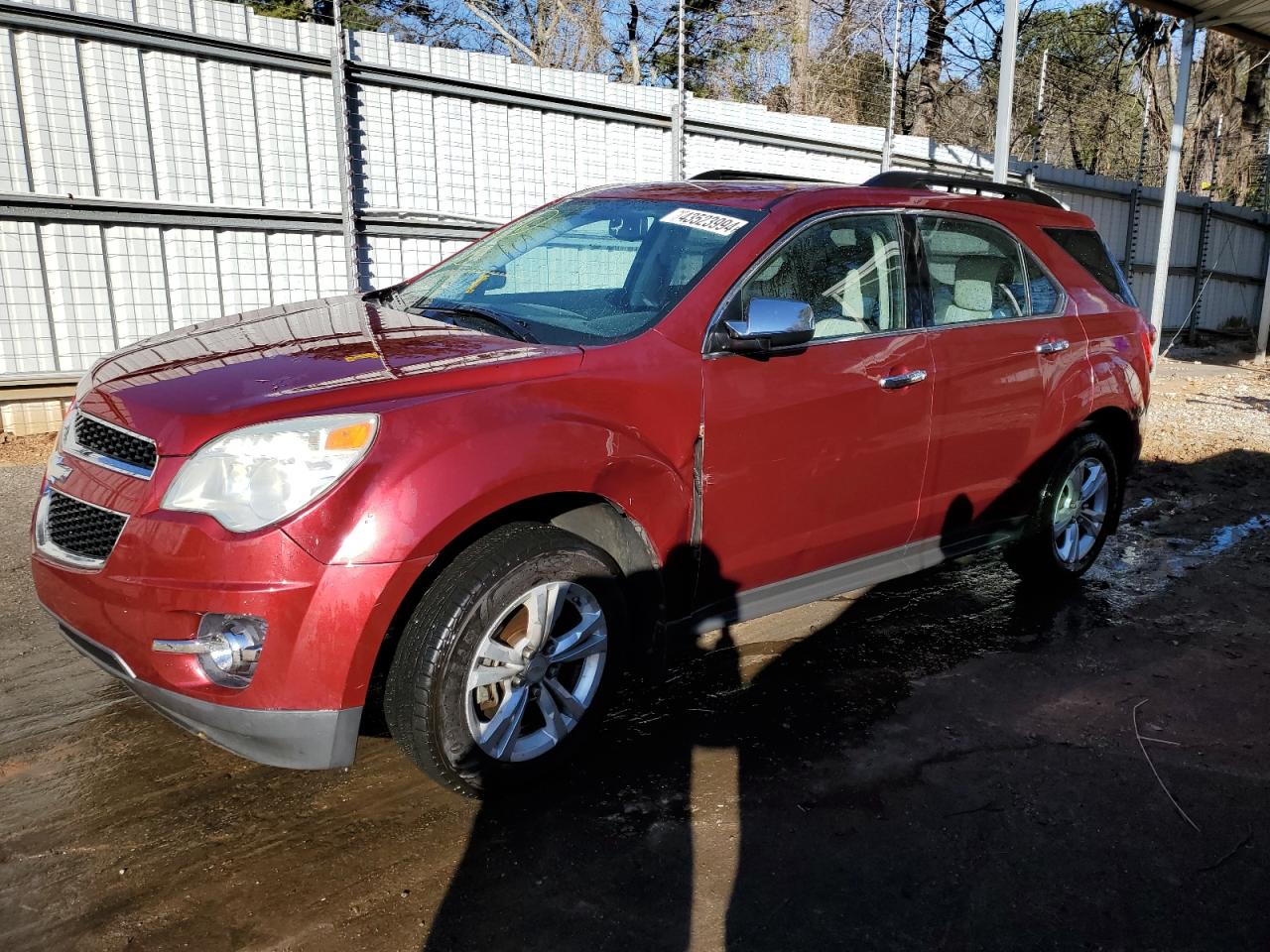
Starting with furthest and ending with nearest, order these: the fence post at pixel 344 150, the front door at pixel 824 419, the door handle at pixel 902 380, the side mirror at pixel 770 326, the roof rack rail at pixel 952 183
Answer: the fence post at pixel 344 150, the roof rack rail at pixel 952 183, the door handle at pixel 902 380, the front door at pixel 824 419, the side mirror at pixel 770 326

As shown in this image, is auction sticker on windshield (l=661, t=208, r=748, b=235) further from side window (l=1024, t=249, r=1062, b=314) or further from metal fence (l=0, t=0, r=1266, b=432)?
metal fence (l=0, t=0, r=1266, b=432)

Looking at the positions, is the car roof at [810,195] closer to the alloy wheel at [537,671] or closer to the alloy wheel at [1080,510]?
the alloy wheel at [1080,510]

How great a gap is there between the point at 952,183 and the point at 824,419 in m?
1.69

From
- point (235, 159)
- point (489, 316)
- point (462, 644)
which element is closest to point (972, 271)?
point (489, 316)

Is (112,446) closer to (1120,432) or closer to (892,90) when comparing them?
(1120,432)

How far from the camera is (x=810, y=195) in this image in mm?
3811

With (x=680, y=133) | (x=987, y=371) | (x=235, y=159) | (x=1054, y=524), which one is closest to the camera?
(x=987, y=371)

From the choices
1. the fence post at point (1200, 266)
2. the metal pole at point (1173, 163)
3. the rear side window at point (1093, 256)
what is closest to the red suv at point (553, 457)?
the rear side window at point (1093, 256)

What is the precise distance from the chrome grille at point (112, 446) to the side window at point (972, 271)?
2.95m

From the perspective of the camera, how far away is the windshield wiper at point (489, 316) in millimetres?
3309

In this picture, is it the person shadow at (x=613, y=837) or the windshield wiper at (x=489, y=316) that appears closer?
the person shadow at (x=613, y=837)

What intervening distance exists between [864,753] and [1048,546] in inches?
80.8

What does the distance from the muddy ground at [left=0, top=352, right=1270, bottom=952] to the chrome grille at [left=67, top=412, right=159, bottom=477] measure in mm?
1037

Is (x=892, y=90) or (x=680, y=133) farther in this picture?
(x=892, y=90)
